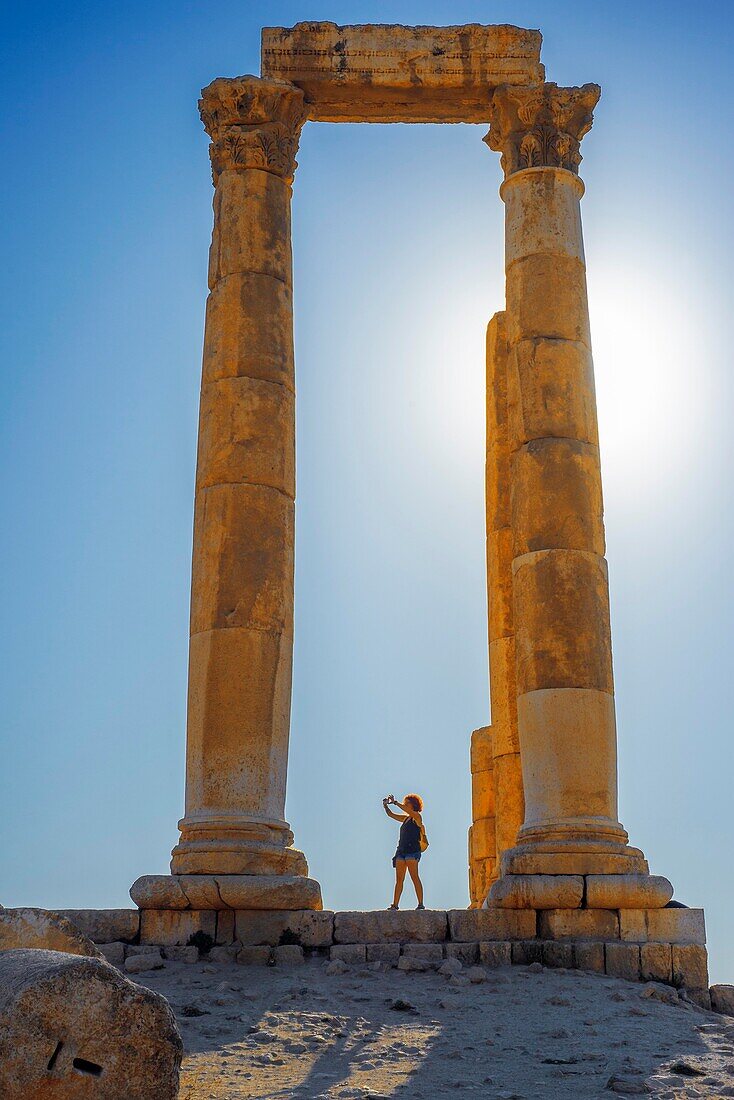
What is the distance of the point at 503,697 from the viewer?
23297 mm

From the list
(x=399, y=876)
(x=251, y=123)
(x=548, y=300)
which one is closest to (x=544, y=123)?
(x=548, y=300)

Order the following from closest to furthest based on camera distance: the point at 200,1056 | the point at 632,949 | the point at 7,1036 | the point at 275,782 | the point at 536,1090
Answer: the point at 7,1036 → the point at 536,1090 → the point at 200,1056 → the point at 632,949 → the point at 275,782

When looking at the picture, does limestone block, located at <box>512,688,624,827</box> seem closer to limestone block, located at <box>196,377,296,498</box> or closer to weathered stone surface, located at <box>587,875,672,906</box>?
weathered stone surface, located at <box>587,875,672,906</box>

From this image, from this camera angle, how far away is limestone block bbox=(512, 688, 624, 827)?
17656mm

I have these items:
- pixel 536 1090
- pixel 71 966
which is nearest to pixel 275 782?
pixel 536 1090

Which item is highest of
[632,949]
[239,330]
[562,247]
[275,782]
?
[562,247]

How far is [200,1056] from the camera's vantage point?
440 inches

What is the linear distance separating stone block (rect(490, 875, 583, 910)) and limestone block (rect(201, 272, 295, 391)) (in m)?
7.73

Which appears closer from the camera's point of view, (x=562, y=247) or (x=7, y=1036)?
(x=7, y=1036)

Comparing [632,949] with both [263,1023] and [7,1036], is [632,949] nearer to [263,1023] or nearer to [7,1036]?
[263,1023]

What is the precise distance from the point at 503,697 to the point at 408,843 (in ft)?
12.1

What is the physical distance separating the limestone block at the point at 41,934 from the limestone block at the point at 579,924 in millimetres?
8165

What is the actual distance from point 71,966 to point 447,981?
7.95m

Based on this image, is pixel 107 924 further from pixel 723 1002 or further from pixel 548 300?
pixel 548 300
